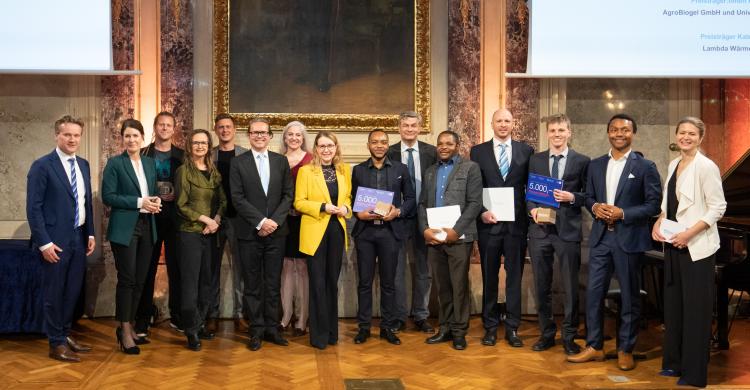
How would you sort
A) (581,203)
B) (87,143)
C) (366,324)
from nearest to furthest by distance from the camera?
(581,203)
(366,324)
(87,143)

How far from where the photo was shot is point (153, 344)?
5.26m

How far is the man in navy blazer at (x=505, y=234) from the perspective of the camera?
17.3ft

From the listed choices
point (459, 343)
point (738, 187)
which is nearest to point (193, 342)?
point (459, 343)

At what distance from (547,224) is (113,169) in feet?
9.59

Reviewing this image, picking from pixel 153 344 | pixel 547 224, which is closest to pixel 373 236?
pixel 547 224

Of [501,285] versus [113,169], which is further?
[501,285]

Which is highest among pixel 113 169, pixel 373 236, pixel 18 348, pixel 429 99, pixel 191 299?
pixel 429 99

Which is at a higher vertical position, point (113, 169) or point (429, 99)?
point (429, 99)

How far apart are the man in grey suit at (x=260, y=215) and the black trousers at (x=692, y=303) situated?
2462mm

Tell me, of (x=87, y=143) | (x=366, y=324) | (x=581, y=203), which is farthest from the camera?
(x=87, y=143)

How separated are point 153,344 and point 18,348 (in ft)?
2.95

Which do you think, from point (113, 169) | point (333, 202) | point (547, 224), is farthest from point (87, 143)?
point (547, 224)

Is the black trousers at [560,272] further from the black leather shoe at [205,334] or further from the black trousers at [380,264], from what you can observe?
the black leather shoe at [205,334]

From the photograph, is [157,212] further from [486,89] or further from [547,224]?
[486,89]
